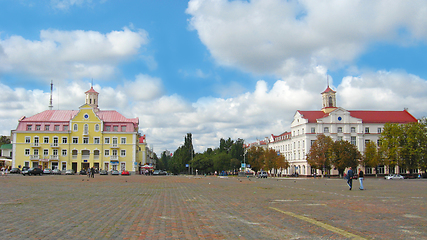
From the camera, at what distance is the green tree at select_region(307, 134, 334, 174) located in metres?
78.6

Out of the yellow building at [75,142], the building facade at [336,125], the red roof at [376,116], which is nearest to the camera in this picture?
the yellow building at [75,142]

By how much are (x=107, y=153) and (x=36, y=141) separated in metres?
17.7

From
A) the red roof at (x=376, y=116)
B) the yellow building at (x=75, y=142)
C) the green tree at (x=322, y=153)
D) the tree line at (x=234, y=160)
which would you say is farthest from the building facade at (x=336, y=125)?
the yellow building at (x=75, y=142)

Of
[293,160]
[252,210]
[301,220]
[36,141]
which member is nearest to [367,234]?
[301,220]

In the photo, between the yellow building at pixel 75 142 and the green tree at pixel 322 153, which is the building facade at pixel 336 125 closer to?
the green tree at pixel 322 153

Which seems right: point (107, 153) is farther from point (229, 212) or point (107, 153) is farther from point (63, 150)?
point (229, 212)

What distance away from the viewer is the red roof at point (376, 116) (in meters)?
103

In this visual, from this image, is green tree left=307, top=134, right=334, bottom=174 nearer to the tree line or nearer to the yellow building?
the tree line

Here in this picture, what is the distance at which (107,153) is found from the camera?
91.8 metres

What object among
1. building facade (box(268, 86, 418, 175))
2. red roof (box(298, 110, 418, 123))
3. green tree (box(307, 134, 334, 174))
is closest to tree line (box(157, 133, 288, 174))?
building facade (box(268, 86, 418, 175))

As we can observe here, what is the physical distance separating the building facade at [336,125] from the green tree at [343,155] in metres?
17.9

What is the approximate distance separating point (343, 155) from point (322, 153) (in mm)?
4464

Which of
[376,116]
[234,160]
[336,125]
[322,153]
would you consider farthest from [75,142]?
[376,116]

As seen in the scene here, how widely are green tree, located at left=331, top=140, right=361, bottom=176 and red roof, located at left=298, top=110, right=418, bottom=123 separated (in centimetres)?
2403
